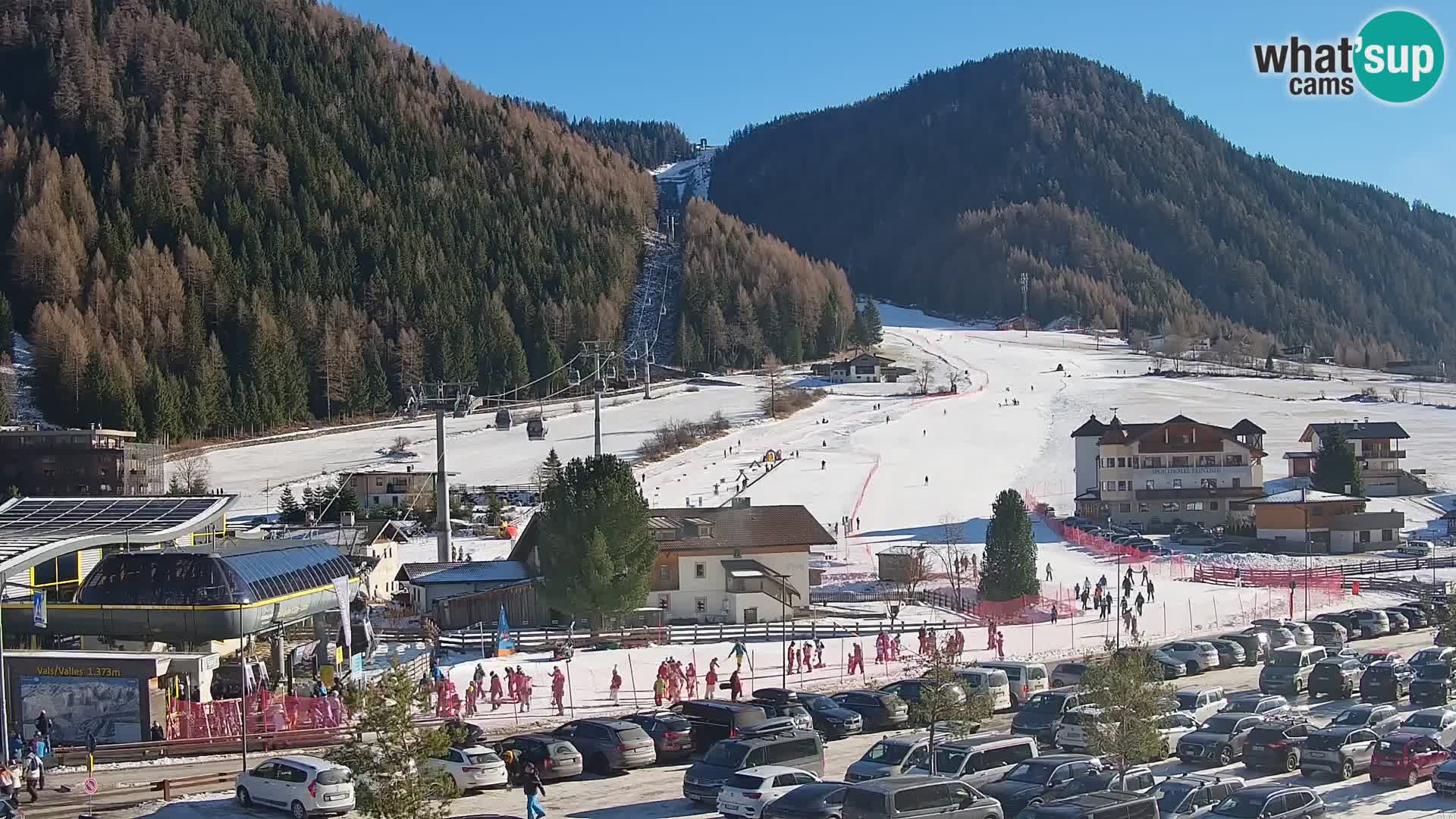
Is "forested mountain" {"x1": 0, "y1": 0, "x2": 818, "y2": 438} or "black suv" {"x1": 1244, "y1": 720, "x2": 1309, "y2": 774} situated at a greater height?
"forested mountain" {"x1": 0, "y1": 0, "x2": 818, "y2": 438}

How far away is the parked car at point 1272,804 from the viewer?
1836cm

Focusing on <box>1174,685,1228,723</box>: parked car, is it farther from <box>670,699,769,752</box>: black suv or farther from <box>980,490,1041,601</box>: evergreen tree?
<box>980,490,1041,601</box>: evergreen tree

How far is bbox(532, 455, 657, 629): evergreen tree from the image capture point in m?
37.2

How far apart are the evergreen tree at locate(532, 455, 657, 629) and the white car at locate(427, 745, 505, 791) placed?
611 inches

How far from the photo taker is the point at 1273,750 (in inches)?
892

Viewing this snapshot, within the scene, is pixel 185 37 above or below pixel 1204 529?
above

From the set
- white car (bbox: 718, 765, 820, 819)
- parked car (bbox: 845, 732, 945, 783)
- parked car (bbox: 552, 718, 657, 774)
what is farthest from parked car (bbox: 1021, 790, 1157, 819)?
parked car (bbox: 552, 718, 657, 774)

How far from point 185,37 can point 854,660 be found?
163460 millimetres

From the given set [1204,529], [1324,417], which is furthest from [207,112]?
[1204,529]

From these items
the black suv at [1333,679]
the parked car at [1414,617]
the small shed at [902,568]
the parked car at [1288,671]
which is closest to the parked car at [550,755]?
the parked car at [1288,671]

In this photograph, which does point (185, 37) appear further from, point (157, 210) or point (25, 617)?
point (25, 617)

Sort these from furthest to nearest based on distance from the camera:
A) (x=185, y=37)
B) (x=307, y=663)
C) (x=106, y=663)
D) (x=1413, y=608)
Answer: (x=185, y=37) → (x=1413, y=608) → (x=307, y=663) → (x=106, y=663)

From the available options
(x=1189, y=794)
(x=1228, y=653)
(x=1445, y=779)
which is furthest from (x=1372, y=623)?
Answer: (x=1189, y=794)

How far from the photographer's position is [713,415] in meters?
108
